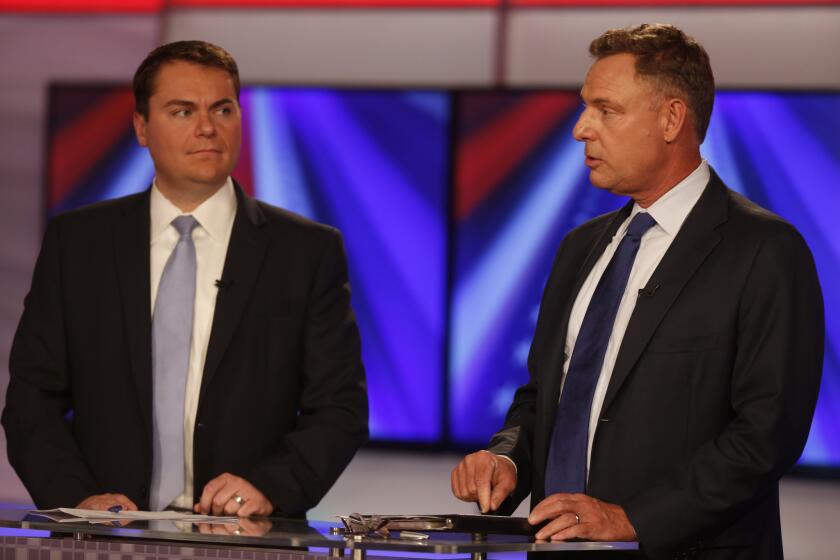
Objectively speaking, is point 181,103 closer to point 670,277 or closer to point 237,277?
point 237,277

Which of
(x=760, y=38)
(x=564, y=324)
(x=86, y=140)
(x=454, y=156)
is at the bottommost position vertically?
(x=564, y=324)

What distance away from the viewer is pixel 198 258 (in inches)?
112

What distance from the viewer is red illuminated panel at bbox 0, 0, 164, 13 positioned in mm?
6223

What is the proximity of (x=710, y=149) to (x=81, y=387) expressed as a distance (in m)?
3.39

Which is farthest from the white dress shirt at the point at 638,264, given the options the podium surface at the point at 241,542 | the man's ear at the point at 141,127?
the man's ear at the point at 141,127

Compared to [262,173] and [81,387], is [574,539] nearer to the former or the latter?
[81,387]

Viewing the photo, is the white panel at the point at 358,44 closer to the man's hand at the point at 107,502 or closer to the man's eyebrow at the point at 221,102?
the man's eyebrow at the point at 221,102

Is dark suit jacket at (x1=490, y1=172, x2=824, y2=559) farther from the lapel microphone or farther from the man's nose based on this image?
the man's nose

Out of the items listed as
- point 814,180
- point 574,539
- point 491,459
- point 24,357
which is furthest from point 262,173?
point 574,539

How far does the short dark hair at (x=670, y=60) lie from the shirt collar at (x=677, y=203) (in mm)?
107

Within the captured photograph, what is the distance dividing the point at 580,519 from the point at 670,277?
0.52 m

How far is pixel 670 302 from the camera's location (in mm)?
2293

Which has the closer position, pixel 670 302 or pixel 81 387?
pixel 670 302

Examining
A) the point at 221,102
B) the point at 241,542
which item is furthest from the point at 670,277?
the point at 221,102
